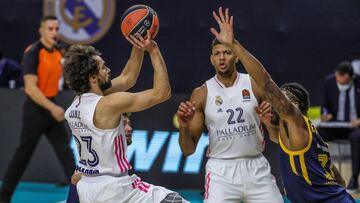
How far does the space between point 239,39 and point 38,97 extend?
11.2ft

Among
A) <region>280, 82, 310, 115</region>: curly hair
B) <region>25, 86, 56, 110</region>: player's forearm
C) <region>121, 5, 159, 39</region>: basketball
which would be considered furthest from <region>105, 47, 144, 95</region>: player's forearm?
<region>25, 86, 56, 110</region>: player's forearm

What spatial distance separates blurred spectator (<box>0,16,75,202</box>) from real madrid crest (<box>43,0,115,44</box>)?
2589mm

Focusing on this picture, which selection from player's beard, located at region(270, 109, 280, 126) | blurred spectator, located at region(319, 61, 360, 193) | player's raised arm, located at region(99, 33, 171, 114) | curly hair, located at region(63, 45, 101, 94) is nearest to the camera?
player's raised arm, located at region(99, 33, 171, 114)

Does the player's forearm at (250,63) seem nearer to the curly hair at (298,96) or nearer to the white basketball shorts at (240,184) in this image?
the curly hair at (298,96)

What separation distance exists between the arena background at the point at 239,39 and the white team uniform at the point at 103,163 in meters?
4.64

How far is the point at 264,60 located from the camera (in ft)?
39.4

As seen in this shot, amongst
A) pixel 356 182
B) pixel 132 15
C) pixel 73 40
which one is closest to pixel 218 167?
pixel 132 15

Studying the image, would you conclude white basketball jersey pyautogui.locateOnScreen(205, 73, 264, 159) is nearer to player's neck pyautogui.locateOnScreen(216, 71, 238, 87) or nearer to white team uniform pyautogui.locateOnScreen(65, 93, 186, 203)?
player's neck pyautogui.locateOnScreen(216, 71, 238, 87)

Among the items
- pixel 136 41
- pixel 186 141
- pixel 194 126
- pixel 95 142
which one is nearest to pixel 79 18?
pixel 194 126

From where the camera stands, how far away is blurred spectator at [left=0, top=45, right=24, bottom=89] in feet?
41.6

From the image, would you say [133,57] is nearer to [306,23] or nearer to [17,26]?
[306,23]

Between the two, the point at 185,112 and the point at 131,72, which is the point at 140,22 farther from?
the point at 185,112

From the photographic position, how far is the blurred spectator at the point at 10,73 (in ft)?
41.6

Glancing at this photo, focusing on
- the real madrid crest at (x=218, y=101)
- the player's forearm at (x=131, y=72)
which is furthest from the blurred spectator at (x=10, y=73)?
the real madrid crest at (x=218, y=101)
